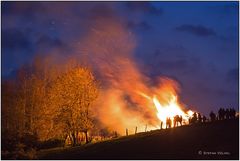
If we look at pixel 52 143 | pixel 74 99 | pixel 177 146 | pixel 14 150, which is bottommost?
pixel 14 150

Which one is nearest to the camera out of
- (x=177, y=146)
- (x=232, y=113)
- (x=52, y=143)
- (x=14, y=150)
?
(x=14, y=150)

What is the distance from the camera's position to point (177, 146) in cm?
5725

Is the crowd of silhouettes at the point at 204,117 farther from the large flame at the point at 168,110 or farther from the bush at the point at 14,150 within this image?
the bush at the point at 14,150

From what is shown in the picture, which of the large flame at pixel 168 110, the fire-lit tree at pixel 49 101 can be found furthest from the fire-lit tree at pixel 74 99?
the large flame at pixel 168 110

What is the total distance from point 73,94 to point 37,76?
21.3 feet

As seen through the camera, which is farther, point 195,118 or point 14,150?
point 195,118

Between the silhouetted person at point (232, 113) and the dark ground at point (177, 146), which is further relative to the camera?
the silhouetted person at point (232, 113)

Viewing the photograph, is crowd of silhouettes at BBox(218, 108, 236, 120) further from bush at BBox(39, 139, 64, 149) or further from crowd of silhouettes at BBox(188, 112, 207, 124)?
bush at BBox(39, 139, 64, 149)

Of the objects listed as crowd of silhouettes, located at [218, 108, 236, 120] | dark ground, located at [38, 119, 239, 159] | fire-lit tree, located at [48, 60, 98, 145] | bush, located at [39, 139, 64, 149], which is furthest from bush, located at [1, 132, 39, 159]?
crowd of silhouettes, located at [218, 108, 236, 120]

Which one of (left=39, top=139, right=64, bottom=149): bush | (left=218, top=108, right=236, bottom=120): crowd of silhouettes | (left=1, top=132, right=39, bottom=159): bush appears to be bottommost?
(left=1, top=132, right=39, bottom=159): bush

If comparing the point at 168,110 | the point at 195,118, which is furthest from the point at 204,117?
the point at 168,110

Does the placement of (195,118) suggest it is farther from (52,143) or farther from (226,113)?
(52,143)

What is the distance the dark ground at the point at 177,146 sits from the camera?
53000 mm

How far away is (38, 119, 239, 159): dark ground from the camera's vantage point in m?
53.0
